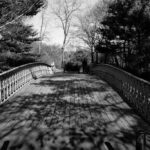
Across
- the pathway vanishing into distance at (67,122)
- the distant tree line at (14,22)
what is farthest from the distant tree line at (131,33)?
the distant tree line at (14,22)

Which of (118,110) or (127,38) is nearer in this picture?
(118,110)

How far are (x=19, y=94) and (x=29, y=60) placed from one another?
1120 centimetres

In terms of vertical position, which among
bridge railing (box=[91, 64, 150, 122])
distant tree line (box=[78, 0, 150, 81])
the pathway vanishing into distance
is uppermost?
distant tree line (box=[78, 0, 150, 81])

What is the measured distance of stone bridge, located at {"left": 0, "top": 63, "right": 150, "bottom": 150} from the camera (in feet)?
10.9

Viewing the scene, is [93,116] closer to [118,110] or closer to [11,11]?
[118,110]

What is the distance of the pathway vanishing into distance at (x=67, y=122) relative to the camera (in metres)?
3.35

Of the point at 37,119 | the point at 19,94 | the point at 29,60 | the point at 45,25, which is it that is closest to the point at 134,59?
the point at 19,94

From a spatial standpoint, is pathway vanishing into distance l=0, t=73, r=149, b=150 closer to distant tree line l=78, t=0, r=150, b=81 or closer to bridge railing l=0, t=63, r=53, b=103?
bridge railing l=0, t=63, r=53, b=103

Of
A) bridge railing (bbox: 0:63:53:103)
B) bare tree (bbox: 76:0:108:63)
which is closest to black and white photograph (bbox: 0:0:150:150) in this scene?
bridge railing (bbox: 0:63:53:103)

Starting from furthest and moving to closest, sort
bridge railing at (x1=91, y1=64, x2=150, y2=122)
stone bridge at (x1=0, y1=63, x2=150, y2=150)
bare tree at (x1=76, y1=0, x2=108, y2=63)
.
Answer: bare tree at (x1=76, y1=0, x2=108, y2=63)
bridge railing at (x1=91, y1=64, x2=150, y2=122)
stone bridge at (x1=0, y1=63, x2=150, y2=150)

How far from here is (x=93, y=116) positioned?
15.5 feet

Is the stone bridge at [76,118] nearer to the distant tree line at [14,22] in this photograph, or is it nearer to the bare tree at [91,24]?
the distant tree line at [14,22]

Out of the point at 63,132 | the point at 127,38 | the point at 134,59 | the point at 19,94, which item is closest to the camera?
the point at 63,132

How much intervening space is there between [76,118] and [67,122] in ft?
1.13
